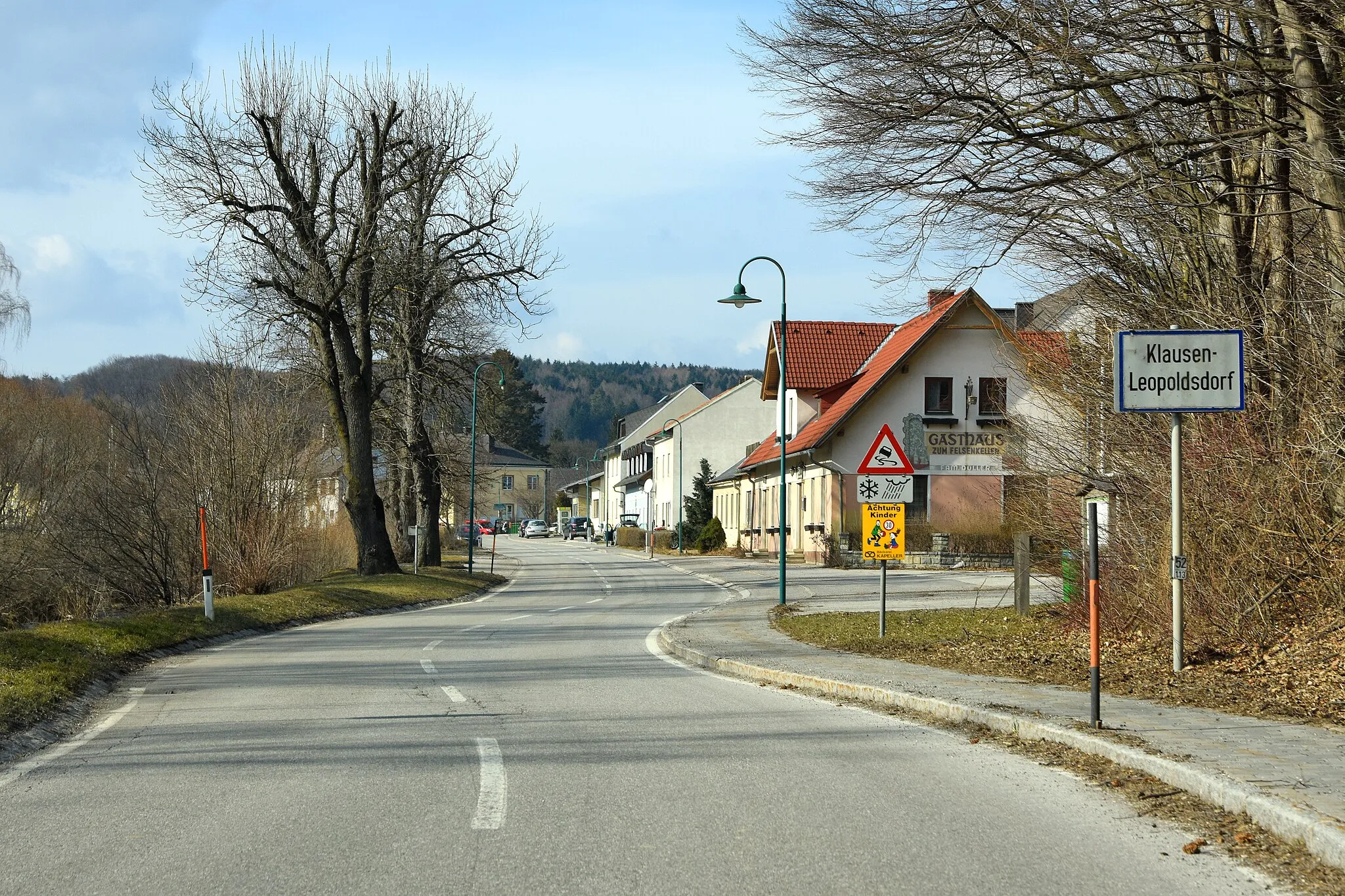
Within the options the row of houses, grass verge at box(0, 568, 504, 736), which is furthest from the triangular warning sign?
the row of houses

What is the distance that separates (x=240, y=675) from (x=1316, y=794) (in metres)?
10.7

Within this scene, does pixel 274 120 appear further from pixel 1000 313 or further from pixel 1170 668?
pixel 1000 313

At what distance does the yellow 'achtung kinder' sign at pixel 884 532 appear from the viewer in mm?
17234

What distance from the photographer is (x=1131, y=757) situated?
26.0 ft

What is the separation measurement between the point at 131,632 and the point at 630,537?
61.4 metres

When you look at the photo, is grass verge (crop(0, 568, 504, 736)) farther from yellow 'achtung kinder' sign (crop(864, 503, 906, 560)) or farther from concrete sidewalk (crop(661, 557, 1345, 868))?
yellow 'achtung kinder' sign (crop(864, 503, 906, 560))

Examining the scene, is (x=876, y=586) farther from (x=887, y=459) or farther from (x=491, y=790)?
(x=491, y=790)

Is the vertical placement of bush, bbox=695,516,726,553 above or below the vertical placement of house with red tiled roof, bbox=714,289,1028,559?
below

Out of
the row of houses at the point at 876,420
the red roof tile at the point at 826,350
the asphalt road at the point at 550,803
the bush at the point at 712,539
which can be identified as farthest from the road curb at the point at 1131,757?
the bush at the point at 712,539

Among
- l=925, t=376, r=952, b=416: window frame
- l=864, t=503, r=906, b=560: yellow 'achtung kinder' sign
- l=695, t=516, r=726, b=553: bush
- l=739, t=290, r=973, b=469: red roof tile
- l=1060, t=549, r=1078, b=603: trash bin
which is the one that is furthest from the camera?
l=695, t=516, r=726, b=553: bush

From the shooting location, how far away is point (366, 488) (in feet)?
104

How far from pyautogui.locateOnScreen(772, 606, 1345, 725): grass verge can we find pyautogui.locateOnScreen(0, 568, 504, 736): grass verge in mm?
8636

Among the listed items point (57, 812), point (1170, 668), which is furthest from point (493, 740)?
point (1170, 668)

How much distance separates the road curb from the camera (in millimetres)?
5973
